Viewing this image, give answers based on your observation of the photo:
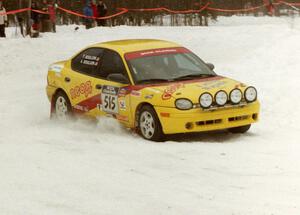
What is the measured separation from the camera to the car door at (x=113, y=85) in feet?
34.5

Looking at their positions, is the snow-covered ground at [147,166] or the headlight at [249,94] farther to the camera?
the headlight at [249,94]

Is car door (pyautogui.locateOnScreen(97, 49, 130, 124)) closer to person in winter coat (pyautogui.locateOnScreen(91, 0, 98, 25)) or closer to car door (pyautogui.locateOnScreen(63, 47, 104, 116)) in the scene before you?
car door (pyautogui.locateOnScreen(63, 47, 104, 116))

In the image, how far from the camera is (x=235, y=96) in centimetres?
1008

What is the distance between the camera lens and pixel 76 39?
86.2 feet

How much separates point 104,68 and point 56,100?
4.99ft

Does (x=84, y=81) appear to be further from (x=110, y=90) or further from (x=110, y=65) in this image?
(x=110, y=90)

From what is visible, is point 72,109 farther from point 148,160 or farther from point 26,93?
point 26,93

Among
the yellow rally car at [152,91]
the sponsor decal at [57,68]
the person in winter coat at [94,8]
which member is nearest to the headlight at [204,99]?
the yellow rally car at [152,91]

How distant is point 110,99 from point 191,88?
1.43 metres

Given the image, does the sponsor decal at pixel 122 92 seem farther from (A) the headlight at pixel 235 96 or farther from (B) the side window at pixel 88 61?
(A) the headlight at pixel 235 96

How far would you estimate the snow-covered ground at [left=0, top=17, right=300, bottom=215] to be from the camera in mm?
6531

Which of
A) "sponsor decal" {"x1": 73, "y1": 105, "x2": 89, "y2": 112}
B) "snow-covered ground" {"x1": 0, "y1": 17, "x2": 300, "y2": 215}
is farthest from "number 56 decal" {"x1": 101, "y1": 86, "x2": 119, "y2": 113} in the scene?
"sponsor decal" {"x1": 73, "y1": 105, "x2": 89, "y2": 112}

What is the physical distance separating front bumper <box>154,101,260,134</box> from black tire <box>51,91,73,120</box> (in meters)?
2.51

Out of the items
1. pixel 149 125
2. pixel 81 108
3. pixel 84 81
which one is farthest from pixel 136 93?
pixel 81 108
